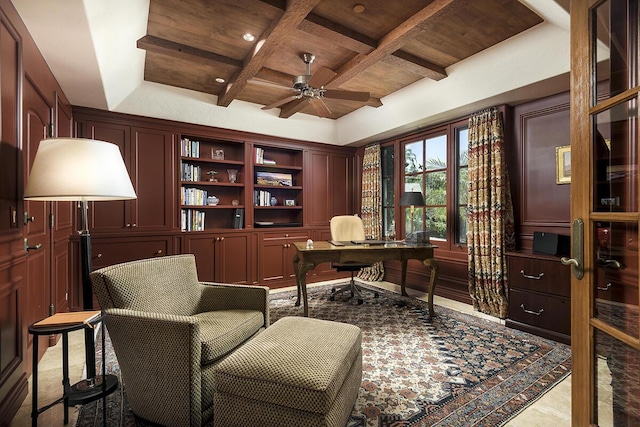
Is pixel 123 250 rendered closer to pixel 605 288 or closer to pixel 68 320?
pixel 68 320

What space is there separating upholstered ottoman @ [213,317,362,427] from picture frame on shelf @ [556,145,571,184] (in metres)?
2.77

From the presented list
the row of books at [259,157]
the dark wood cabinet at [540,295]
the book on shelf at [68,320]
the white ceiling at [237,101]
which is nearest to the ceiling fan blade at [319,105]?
the white ceiling at [237,101]

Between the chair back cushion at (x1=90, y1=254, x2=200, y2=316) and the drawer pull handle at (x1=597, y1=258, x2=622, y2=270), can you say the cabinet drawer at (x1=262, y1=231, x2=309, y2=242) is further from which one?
the drawer pull handle at (x1=597, y1=258, x2=622, y2=270)

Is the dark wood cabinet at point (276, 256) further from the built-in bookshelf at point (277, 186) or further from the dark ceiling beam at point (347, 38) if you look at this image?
the dark ceiling beam at point (347, 38)

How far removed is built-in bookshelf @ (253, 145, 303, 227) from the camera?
15.1 ft

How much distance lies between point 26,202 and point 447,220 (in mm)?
4111

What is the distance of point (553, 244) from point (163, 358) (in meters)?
3.18

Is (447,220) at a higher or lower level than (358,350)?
higher

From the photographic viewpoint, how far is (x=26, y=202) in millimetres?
2018

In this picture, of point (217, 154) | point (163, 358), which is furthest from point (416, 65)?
point (163, 358)

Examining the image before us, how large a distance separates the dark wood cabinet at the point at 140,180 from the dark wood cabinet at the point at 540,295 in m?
3.88

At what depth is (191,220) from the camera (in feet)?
13.3

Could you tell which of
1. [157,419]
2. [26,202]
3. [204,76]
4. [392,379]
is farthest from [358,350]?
[204,76]

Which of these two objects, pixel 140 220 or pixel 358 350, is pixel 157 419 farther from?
pixel 140 220
